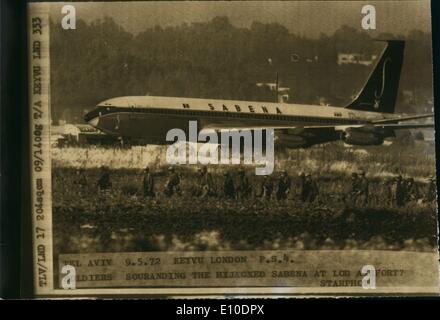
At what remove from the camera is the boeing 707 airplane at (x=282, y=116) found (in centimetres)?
364

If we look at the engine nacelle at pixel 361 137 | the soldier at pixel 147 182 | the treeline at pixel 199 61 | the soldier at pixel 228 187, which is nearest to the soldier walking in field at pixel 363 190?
the engine nacelle at pixel 361 137

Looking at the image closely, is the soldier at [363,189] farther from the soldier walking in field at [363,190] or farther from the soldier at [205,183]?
the soldier at [205,183]

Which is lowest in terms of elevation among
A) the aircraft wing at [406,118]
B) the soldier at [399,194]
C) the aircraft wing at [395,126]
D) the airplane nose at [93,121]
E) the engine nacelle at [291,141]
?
the soldier at [399,194]

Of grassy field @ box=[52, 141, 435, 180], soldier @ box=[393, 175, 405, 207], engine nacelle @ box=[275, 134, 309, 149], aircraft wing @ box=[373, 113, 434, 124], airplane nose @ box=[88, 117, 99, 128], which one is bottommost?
soldier @ box=[393, 175, 405, 207]

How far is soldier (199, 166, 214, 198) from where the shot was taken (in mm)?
3635

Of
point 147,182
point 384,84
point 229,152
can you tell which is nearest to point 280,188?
point 229,152

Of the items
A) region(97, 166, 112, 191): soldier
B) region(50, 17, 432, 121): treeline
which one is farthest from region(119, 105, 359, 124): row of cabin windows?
region(97, 166, 112, 191): soldier

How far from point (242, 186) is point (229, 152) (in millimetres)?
269

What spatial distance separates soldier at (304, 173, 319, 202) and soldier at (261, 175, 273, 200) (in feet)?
0.84

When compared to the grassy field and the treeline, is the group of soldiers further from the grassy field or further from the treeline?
the treeline

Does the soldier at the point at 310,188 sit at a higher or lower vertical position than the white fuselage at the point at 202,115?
lower

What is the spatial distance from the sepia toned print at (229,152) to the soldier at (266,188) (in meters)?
0.01

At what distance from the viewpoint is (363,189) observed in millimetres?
3633
